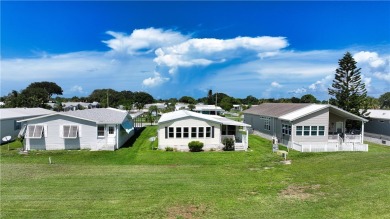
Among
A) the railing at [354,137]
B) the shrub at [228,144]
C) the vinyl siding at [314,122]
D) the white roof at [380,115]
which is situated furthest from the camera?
the white roof at [380,115]

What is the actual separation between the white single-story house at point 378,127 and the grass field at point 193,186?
48.6 ft

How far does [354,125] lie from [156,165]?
32458 millimetres

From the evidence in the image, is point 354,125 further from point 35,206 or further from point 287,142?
point 35,206

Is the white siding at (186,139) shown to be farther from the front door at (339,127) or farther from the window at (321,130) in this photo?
the front door at (339,127)

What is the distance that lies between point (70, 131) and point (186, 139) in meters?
10.8

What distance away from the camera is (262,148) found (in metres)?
29.7

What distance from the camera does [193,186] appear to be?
51.5 feet

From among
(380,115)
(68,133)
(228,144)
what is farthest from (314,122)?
(68,133)

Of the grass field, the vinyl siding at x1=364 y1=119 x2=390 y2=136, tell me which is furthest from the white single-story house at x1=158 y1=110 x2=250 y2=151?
the vinyl siding at x1=364 y1=119 x2=390 y2=136

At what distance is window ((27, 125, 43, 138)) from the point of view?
26934mm

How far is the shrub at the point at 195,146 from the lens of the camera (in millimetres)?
27266

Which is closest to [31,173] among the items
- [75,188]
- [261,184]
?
[75,188]

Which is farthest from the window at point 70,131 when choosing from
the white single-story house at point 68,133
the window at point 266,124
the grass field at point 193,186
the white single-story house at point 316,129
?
the window at point 266,124

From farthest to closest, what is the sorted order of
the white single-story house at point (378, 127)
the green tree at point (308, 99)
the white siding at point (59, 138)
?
the green tree at point (308, 99) → the white single-story house at point (378, 127) → the white siding at point (59, 138)
